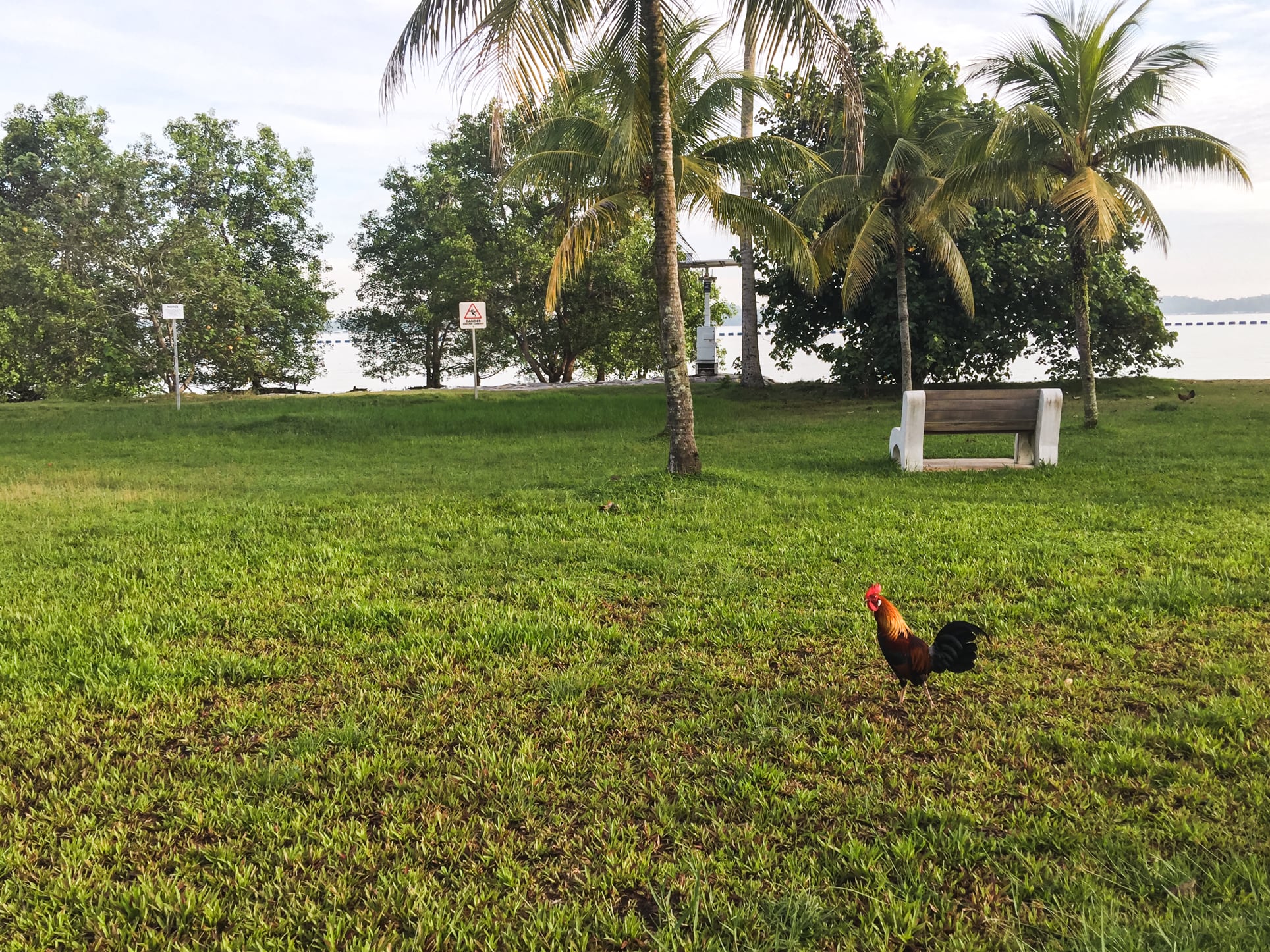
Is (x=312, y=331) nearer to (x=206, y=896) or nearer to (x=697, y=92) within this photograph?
(x=697, y=92)

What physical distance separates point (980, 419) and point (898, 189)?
874 cm

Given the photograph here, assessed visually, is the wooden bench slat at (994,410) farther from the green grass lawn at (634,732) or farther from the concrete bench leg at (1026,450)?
the green grass lawn at (634,732)

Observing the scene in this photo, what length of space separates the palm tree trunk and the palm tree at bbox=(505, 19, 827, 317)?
3.04m

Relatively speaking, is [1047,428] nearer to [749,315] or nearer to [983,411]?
[983,411]

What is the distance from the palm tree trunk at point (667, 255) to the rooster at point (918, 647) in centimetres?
552

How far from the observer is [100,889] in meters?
2.15

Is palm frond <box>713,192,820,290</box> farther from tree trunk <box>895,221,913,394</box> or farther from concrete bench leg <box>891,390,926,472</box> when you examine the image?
concrete bench leg <box>891,390,926,472</box>

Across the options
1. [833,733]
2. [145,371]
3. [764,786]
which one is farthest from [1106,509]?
[145,371]

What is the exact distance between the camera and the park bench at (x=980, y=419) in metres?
8.57

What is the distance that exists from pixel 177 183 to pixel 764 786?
100 feet

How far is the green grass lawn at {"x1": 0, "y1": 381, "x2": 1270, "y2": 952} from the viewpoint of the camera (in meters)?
2.05

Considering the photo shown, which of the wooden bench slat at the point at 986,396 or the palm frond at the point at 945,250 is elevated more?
the palm frond at the point at 945,250

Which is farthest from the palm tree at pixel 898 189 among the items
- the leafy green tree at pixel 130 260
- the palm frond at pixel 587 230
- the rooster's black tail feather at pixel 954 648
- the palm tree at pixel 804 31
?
the leafy green tree at pixel 130 260

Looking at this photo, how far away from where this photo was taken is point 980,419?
869 cm
